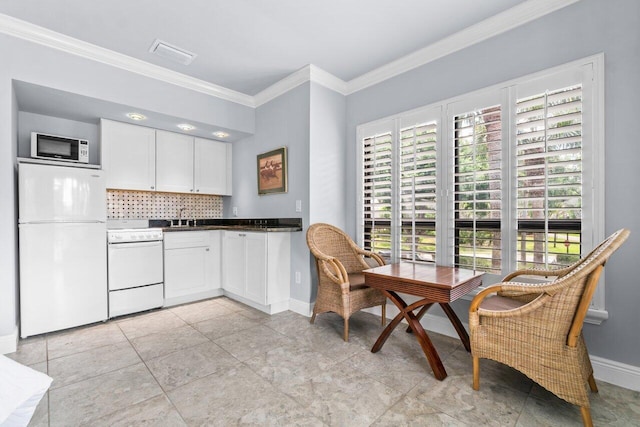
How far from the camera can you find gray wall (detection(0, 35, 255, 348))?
241 cm

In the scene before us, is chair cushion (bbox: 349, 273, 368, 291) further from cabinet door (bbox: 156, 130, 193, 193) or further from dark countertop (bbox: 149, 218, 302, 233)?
cabinet door (bbox: 156, 130, 193, 193)

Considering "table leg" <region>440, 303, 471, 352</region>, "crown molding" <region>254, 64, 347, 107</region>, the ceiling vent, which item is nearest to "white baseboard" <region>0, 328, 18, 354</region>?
the ceiling vent

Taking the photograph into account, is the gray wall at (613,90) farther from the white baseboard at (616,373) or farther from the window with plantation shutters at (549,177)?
the window with plantation shutters at (549,177)

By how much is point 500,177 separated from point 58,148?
165 inches

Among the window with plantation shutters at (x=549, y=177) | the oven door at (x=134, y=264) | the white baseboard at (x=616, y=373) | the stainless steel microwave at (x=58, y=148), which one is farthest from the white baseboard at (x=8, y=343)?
the white baseboard at (x=616, y=373)

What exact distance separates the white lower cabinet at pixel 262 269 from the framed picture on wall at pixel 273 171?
0.63 m

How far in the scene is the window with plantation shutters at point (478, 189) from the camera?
243 centimetres

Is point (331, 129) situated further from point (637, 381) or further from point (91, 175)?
point (637, 381)

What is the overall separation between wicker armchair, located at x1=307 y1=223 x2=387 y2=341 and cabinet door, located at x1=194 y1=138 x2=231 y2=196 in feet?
6.52

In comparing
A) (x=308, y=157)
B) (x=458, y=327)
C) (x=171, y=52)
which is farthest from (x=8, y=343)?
(x=458, y=327)

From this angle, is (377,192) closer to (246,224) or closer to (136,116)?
(246,224)

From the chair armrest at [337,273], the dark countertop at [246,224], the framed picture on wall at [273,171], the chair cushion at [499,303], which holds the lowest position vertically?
the chair cushion at [499,303]

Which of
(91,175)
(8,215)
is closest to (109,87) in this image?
(91,175)

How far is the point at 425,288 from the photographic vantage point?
2027mm
